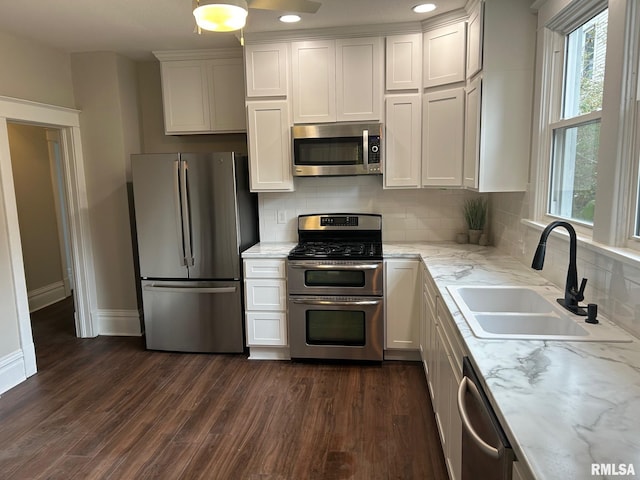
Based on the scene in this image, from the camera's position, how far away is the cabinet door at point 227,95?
3775mm

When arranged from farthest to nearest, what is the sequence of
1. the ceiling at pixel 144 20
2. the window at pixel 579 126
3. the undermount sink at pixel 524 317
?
the ceiling at pixel 144 20 < the window at pixel 579 126 < the undermount sink at pixel 524 317

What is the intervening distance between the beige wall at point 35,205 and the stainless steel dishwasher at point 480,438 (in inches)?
204

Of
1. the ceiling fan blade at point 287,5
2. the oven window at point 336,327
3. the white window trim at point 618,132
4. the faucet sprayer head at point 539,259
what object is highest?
the ceiling fan blade at point 287,5

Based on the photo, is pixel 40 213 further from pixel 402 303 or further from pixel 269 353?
pixel 402 303

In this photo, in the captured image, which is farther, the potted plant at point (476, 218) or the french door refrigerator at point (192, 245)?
the potted plant at point (476, 218)

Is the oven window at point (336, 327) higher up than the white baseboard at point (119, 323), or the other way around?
the oven window at point (336, 327)

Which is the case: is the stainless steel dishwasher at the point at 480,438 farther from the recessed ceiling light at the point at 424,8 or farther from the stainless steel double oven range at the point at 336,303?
the recessed ceiling light at the point at 424,8

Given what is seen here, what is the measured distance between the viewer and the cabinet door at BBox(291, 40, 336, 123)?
11.1 ft

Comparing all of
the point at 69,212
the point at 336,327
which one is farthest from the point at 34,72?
the point at 336,327

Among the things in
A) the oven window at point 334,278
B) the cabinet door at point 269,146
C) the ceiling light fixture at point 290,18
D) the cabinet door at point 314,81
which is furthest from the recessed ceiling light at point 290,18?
the oven window at point 334,278

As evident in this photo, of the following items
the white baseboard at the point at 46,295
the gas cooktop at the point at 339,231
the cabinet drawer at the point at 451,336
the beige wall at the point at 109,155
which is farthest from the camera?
the white baseboard at the point at 46,295

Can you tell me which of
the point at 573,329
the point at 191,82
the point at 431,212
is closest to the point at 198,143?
the point at 191,82

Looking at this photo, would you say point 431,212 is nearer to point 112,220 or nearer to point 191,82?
point 191,82

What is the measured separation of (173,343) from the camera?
374cm
